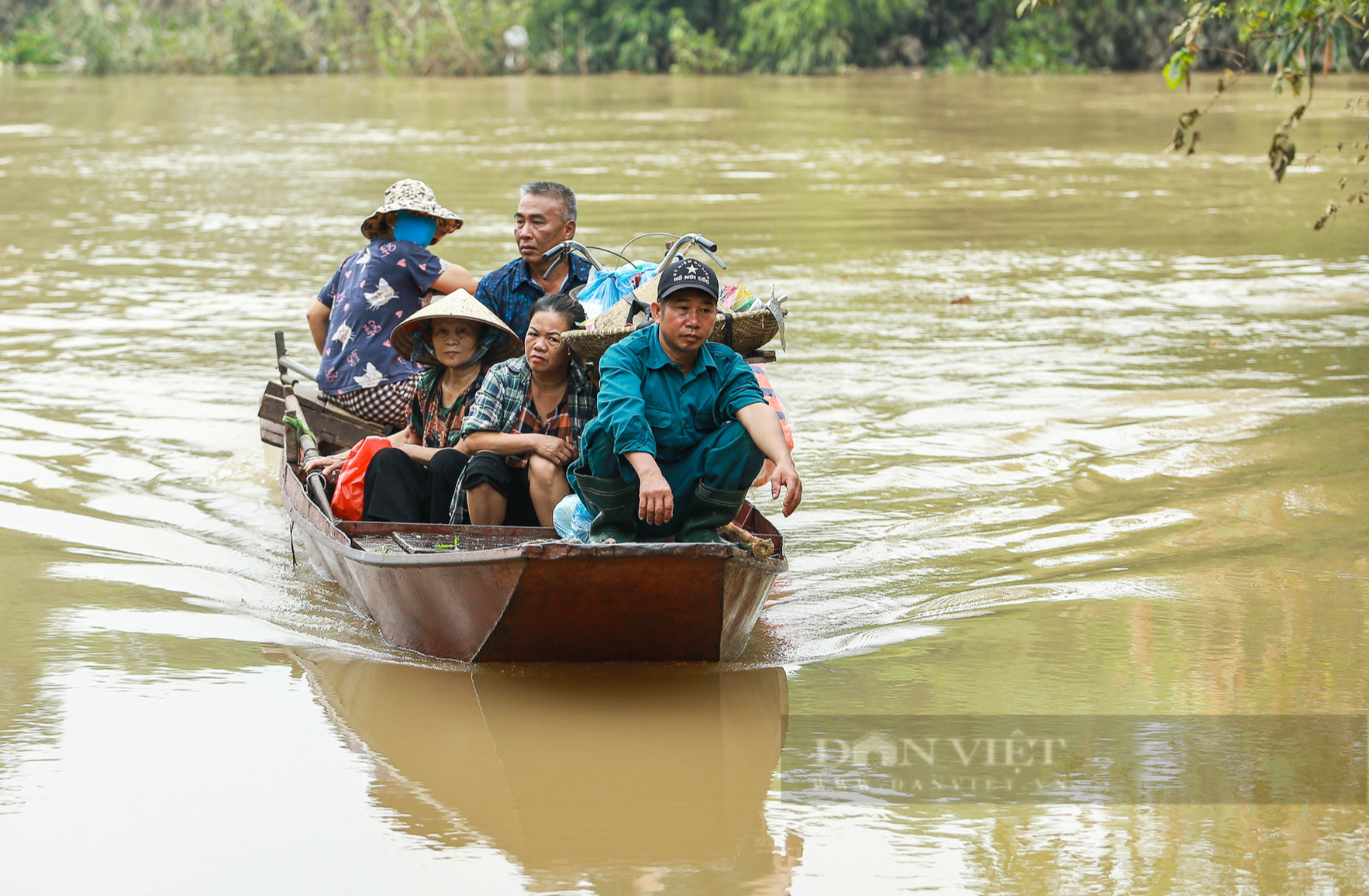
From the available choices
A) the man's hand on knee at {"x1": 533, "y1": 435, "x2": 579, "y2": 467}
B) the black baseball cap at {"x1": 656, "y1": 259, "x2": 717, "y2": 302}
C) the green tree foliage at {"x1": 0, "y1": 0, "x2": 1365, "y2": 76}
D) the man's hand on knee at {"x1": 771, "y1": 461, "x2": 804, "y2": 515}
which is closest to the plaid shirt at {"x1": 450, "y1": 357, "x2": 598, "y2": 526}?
the man's hand on knee at {"x1": 533, "y1": 435, "x2": 579, "y2": 467}

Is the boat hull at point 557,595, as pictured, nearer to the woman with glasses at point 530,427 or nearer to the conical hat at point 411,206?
the woman with glasses at point 530,427

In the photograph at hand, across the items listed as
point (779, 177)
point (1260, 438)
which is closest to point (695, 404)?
point (1260, 438)

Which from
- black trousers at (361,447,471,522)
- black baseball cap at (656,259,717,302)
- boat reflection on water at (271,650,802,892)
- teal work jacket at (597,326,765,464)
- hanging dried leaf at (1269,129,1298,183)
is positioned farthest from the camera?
hanging dried leaf at (1269,129,1298,183)

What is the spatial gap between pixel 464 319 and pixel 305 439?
3.98 feet

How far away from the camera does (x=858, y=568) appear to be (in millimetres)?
5777

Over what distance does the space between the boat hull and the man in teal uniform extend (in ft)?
0.61

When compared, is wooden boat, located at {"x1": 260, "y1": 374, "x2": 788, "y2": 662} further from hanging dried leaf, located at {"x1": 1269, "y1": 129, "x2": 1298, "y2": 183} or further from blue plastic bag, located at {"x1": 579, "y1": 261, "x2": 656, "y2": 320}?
hanging dried leaf, located at {"x1": 1269, "y1": 129, "x2": 1298, "y2": 183}

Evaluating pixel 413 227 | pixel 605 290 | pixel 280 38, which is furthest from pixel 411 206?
pixel 280 38

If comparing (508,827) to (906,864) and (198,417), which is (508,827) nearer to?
(906,864)

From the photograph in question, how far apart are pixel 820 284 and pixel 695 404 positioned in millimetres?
7537

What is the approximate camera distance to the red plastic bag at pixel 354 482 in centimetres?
535

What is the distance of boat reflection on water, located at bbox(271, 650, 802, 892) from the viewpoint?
3.57m

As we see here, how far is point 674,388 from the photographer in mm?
4328

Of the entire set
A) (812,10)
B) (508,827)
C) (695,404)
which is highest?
(812,10)
